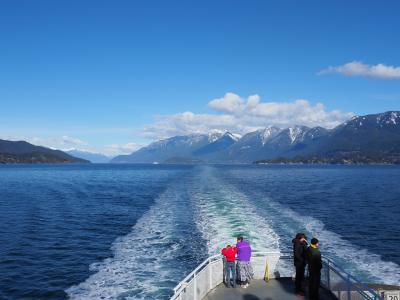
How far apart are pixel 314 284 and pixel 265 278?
3.35 m

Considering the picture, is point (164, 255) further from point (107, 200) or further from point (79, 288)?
point (107, 200)

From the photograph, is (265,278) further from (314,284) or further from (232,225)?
(232,225)

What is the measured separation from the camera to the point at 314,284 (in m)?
15.2

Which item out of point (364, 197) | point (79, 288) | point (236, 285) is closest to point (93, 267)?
point (79, 288)

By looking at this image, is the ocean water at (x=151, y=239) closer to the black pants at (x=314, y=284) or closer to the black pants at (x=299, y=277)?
the black pants at (x=299, y=277)

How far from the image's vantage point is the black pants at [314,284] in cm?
1505

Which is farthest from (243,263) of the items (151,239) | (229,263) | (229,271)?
(151,239)

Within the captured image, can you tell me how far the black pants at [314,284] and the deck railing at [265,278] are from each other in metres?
0.74

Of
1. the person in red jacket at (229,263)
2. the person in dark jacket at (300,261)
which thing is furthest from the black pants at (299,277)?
the person in red jacket at (229,263)

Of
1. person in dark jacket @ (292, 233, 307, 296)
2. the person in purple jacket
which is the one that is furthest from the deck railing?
person in dark jacket @ (292, 233, 307, 296)

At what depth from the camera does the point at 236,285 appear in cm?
1748

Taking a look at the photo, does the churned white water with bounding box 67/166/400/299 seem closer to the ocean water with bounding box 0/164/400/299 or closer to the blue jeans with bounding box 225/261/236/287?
the ocean water with bounding box 0/164/400/299

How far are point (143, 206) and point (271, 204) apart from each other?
720 inches

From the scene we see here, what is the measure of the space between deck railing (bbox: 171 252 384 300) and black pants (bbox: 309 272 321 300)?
0.74m
